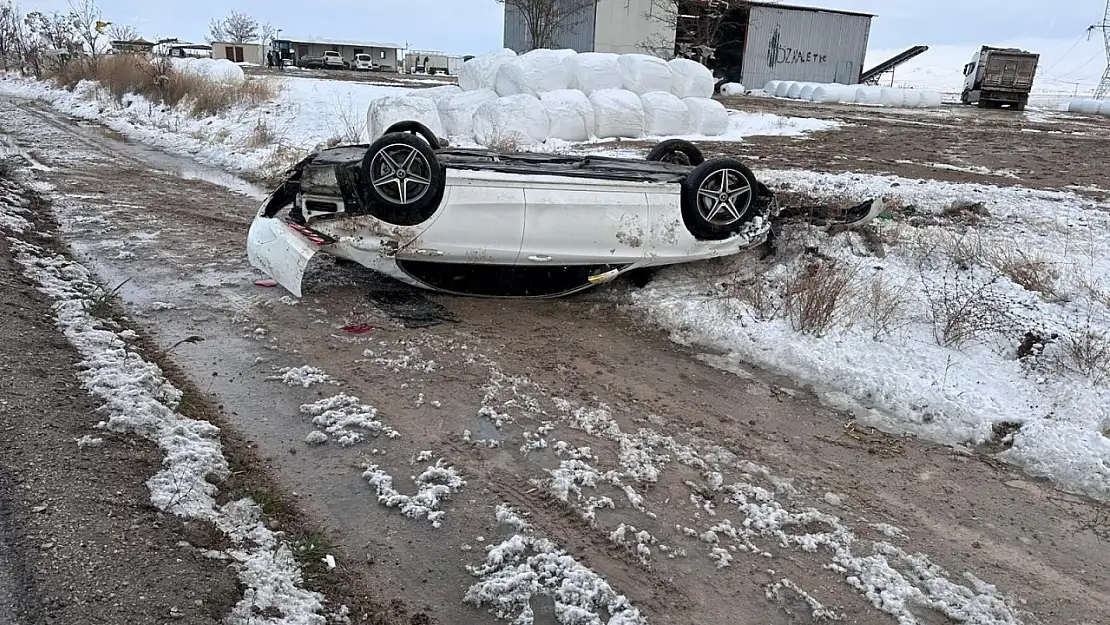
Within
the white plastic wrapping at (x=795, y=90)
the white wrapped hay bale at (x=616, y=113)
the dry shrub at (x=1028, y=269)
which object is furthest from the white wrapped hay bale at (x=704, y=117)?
the white plastic wrapping at (x=795, y=90)

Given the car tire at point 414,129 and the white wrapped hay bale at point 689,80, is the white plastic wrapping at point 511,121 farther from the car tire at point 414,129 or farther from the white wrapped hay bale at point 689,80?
the car tire at point 414,129

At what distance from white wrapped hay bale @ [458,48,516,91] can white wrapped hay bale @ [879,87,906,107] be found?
82.3ft

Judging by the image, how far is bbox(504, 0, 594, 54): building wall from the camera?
119ft

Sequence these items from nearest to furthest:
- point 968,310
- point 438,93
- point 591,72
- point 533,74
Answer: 1. point 968,310
2. point 533,74
3. point 591,72
4. point 438,93

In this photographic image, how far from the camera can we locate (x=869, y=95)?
35.0 m

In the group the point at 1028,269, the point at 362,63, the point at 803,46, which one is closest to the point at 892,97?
the point at 803,46

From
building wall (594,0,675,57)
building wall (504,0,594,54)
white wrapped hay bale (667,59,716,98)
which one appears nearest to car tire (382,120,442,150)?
white wrapped hay bale (667,59,716,98)

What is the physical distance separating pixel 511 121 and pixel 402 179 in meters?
8.30

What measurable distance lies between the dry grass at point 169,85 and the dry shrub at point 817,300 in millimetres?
15324

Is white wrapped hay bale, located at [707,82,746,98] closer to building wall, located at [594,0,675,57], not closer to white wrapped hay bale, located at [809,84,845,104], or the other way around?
building wall, located at [594,0,675,57]

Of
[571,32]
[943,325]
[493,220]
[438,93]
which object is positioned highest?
[571,32]

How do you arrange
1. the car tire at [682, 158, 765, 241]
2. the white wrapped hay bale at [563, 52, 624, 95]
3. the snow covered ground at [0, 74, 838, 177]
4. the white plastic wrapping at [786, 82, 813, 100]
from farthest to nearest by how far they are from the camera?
the white plastic wrapping at [786, 82, 813, 100] < the white wrapped hay bale at [563, 52, 624, 95] < the snow covered ground at [0, 74, 838, 177] < the car tire at [682, 158, 765, 241]

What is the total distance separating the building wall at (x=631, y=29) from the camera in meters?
36.1

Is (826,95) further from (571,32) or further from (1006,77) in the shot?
(571,32)
